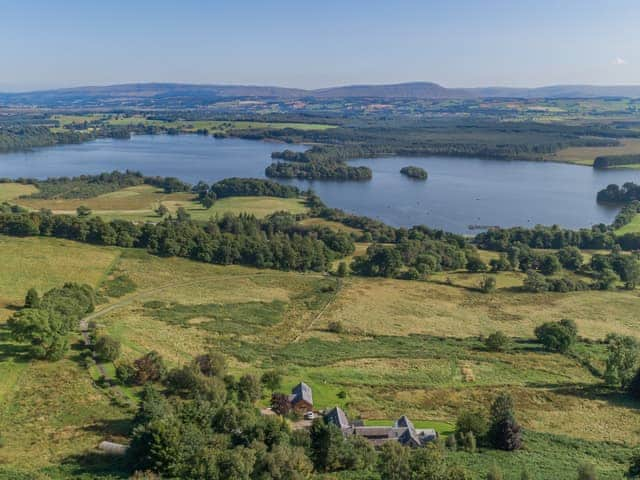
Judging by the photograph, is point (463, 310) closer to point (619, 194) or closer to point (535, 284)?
point (535, 284)

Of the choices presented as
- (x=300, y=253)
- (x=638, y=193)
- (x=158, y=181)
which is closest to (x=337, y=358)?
(x=300, y=253)

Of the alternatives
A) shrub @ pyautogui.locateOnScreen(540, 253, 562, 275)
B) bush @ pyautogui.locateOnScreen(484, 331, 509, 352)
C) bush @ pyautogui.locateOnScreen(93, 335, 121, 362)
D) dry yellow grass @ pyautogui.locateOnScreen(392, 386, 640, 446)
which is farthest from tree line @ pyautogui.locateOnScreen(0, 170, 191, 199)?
dry yellow grass @ pyautogui.locateOnScreen(392, 386, 640, 446)

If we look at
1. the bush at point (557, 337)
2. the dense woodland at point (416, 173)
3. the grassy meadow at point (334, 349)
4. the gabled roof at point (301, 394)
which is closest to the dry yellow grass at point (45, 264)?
the grassy meadow at point (334, 349)

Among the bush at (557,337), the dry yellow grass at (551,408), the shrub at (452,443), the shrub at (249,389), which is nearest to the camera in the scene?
the shrub at (452,443)

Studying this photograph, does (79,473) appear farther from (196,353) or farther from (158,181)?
(158,181)

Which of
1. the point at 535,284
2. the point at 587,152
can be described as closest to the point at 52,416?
the point at 535,284

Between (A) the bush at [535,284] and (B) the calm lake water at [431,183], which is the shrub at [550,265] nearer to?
(A) the bush at [535,284]

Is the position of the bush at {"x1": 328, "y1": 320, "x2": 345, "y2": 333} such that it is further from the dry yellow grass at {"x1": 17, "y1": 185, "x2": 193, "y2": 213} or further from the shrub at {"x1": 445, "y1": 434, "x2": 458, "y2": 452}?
the dry yellow grass at {"x1": 17, "y1": 185, "x2": 193, "y2": 213}

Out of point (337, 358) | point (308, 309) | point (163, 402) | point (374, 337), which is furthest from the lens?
point (308, 309)
